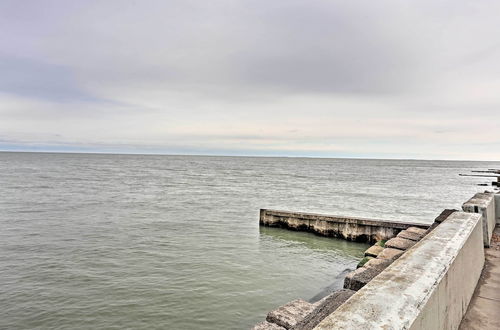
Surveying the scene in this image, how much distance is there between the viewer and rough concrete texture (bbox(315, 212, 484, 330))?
2.08 meters

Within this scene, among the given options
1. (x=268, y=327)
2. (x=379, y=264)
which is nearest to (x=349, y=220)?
(x=379, y=264)

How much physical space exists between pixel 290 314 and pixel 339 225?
10.2 meters

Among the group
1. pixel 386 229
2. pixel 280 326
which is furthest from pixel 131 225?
pixel 280 326

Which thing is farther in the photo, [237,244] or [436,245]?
[237,244]

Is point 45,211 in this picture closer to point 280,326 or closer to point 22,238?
point 22,238

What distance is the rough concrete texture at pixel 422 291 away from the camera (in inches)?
81.7

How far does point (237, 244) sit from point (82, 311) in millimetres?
7519

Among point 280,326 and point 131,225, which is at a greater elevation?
point 280,326

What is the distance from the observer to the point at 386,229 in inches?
555

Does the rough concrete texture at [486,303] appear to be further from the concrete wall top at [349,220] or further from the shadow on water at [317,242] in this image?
the concrete wall top at [349,220]

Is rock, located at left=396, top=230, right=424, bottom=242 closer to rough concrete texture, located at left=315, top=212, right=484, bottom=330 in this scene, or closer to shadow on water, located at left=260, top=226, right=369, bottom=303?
shadow on water, located at left=260, top=226, right=369, bottom=303

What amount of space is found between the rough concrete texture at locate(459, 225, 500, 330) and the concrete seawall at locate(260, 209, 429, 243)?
8.00 m

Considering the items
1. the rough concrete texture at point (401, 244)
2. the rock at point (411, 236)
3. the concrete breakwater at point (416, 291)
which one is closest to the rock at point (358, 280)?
the concrete breakwater at point (416, 291)

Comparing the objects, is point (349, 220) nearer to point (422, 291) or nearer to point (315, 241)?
point (315, 241)
